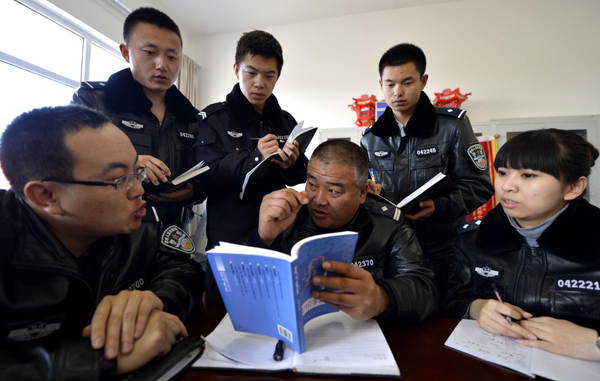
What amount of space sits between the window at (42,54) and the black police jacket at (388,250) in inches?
132

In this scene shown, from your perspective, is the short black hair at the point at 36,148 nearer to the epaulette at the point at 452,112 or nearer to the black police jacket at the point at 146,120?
the black police jacket at the point at 146,120

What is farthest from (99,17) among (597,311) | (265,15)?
(597,311)

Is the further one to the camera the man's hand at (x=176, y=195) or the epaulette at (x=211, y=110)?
the epaulette at (x=211, y=110)

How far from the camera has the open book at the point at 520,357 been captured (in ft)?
2.31

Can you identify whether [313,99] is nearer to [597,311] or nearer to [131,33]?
[131,33]

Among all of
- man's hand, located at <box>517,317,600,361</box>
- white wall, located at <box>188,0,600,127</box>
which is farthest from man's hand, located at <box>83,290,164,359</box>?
white wall, located at <box>188,0,600,127</box>

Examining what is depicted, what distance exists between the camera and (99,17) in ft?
12.0

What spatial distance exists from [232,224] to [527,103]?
15.3ft

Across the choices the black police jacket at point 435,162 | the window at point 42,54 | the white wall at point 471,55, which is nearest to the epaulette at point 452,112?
the black police jacket at point 435,162

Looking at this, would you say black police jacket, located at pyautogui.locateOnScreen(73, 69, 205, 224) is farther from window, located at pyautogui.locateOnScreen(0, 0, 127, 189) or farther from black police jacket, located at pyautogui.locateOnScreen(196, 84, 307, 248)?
window, located at pyautogui.locateOnScreen(0, 0, 127, 189)

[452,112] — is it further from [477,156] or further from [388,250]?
[388,250]

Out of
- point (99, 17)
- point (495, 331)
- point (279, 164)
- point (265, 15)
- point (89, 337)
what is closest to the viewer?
point (89, 337)

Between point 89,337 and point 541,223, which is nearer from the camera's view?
point 89,337

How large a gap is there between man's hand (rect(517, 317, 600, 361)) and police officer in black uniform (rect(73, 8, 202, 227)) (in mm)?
1595
